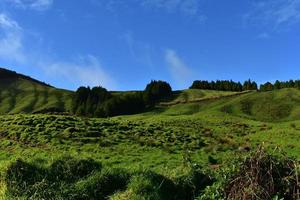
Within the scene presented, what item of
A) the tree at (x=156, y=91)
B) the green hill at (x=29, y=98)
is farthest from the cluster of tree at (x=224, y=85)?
the green hill at (x=29, y=98)

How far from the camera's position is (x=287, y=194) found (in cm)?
1189

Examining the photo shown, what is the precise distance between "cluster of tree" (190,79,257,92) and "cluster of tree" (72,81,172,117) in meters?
35.4

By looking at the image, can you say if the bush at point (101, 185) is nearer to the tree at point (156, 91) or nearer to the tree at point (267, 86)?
the tree at point (156, 91)

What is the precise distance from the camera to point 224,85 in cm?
19112

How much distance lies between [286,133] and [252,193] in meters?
55.3

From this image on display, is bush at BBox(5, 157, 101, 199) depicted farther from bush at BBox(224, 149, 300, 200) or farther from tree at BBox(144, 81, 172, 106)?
tree at BBox(144, 81, 172, 106)

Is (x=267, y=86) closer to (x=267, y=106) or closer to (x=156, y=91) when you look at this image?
(x=156, y=91)

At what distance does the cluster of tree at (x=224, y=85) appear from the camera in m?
188

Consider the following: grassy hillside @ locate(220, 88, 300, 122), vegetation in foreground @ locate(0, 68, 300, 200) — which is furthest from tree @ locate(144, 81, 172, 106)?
grassy hillside @ locate(220, 88, 300, 122)

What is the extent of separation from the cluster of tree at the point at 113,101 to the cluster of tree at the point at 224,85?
3537cm

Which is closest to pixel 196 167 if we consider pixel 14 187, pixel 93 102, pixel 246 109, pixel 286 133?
pixel 14 187

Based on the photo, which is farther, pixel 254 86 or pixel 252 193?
pixel 254 86

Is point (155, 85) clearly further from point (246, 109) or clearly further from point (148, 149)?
point (148, 149)

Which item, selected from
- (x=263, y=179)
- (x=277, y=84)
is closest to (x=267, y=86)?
(x=277, y=84)
